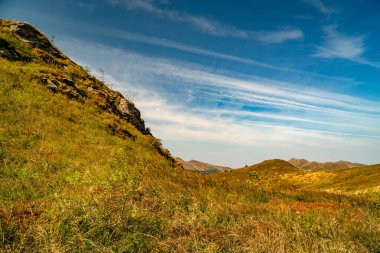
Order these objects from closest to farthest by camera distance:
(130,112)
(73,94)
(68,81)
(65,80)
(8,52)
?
(73,94) < (8,52) < (65,80) < (68,81) < (130,112)

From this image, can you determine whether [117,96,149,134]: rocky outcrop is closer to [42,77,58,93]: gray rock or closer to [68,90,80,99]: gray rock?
[68,90,80,99]: gray rock

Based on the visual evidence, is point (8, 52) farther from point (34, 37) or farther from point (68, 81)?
point (34, 37)

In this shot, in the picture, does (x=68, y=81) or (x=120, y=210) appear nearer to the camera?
(x=120, y=210)

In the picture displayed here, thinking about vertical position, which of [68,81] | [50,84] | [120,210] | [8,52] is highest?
[8,52]

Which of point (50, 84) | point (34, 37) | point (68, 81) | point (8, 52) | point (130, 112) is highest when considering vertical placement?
point (34, 37)

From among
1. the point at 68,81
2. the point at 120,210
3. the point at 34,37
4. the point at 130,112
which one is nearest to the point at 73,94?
the point at 68,81

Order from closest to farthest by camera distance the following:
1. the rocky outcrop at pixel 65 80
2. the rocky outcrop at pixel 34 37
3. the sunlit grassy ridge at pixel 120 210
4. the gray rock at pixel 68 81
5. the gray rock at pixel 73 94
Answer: the sunlit grassy ridge at pixel 120 210
the gray rock at pixel 73 94
the rocky outcrop at pixel 65 80
the gray rock at pixel 68 81
the rocky outcrop at pixel 34 37

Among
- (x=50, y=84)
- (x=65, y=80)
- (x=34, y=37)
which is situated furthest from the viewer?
(x=34, y=37)

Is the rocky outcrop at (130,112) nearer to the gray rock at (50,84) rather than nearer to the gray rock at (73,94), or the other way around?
the gray rock at (73,94)

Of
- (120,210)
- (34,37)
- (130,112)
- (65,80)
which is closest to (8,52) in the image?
(65,80)

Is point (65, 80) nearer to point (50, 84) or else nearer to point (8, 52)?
point (50, 84)

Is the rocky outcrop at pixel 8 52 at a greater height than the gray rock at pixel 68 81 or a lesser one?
greater

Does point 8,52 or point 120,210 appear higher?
point 8,52

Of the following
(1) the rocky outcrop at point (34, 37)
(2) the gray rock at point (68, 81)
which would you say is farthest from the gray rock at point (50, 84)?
(1) the rocky outcrop at point (34, 37)
